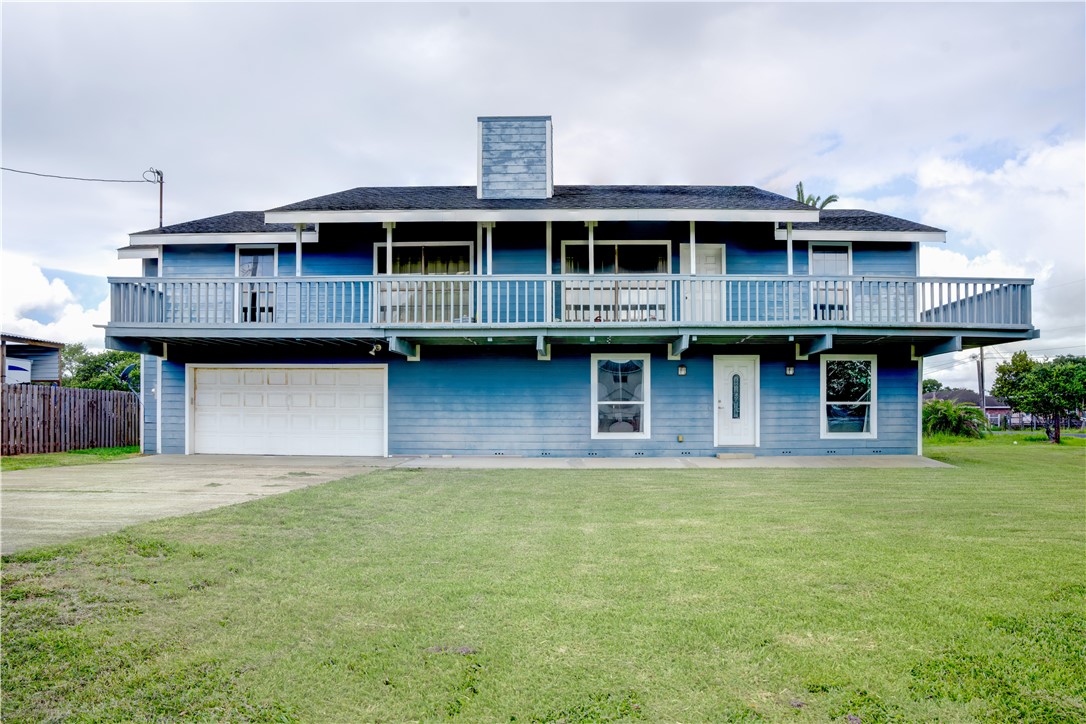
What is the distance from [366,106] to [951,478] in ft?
56.8

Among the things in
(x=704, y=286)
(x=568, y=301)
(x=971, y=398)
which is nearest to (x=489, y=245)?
(x=568, y=301)

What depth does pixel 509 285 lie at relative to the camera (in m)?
13.4

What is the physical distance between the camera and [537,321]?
507 inches

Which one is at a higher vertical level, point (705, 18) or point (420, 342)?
point (705, 18)

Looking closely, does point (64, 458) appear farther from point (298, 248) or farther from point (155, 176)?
point (155, 176)

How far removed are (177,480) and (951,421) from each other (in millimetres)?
24252

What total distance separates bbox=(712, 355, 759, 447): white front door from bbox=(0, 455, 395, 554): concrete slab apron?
7400mm

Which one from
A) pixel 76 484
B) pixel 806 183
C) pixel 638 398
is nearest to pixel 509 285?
pixel 638 398

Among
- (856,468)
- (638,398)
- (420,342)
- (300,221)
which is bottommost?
(856,468)

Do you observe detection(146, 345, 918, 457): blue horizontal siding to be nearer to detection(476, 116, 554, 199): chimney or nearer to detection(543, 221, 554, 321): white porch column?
detection(543, 221, 554, 321): white porch column

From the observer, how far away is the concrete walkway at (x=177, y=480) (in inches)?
241

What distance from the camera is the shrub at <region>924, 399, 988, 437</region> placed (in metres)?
22.2

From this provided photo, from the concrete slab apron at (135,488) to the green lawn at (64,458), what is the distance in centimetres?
80

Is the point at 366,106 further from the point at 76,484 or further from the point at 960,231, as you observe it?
the point at 960,231
